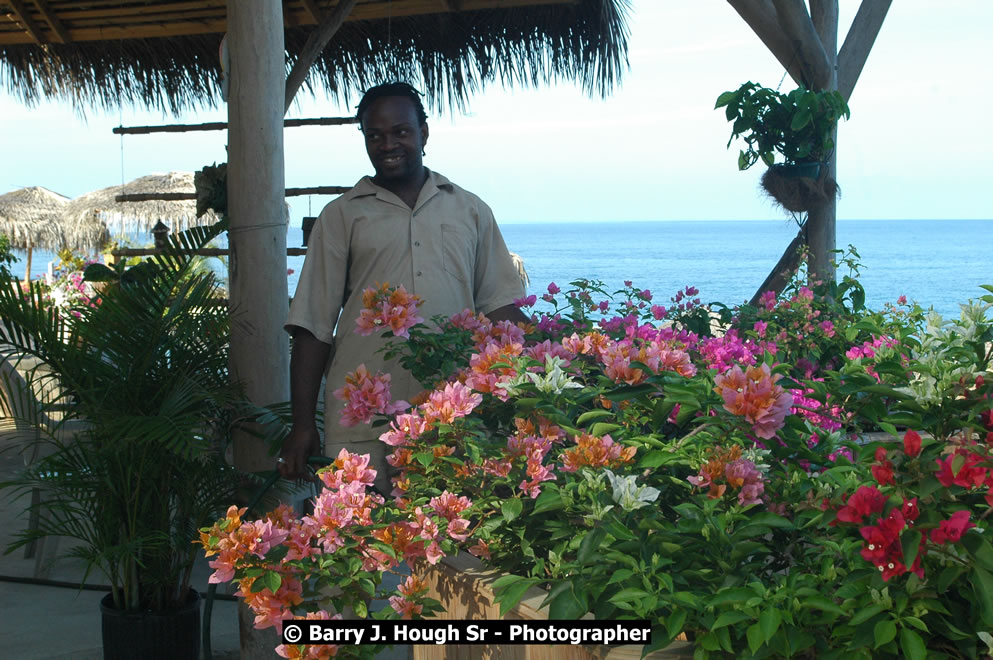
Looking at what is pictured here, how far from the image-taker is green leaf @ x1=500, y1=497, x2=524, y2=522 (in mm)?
1373

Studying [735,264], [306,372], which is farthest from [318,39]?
[735,264]

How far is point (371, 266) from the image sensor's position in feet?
7.53

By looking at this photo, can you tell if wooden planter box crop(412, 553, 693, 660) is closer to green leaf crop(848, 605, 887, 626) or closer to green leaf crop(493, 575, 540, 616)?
green leaf crop(493, 575, 540, 616)

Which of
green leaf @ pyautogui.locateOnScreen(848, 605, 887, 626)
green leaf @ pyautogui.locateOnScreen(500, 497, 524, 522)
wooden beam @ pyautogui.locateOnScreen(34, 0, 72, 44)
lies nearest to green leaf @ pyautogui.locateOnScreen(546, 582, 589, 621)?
green leaf @ pyautogui.locateOnScreen(500, 497, 524, 522)

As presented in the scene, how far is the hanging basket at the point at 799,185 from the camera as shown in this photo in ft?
12.2

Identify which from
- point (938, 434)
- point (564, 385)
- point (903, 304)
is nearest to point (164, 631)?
point (564, 385)

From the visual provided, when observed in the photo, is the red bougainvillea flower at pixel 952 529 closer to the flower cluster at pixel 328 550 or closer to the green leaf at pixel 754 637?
the green leaf at pixel 754 637

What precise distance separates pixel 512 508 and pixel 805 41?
300cm

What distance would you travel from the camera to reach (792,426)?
4.74ft

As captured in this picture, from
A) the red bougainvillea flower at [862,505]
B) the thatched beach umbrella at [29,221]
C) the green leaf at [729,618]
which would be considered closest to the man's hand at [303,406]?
the green leaf at [729,618]

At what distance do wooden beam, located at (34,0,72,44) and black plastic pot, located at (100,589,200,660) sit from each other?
3709mm

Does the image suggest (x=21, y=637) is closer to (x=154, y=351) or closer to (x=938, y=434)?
(x=154, y=351)

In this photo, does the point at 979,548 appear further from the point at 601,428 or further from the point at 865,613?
the point at 601,428

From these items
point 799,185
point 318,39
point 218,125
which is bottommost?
point 799,185
